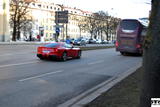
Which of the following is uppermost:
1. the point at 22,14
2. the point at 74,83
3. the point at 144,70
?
the point at 22,14

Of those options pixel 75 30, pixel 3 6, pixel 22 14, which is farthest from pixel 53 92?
pixel 75 30

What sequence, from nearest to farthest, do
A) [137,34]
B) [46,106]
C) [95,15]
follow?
[46,106] < [137,34] < [95,15]

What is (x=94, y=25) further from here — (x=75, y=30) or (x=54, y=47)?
(x=54, y=47)

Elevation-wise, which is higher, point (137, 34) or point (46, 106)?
point (137, 34)

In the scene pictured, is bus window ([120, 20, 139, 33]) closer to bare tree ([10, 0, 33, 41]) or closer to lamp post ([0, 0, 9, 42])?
lamp post ([0, 0, 9, 42])

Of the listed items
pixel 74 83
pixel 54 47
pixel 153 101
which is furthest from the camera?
pixel 54 47

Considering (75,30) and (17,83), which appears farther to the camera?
(75,30)

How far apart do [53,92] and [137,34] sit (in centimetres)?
1968

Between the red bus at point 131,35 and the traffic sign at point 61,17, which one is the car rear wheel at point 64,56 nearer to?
the red bus at point 131,35

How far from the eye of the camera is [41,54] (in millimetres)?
19188

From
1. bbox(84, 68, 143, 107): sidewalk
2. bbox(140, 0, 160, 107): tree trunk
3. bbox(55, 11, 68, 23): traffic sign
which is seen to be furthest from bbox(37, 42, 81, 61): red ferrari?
bbox(55, 11, 68, 23): traffic sign

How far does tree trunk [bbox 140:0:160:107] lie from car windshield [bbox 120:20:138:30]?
79.3ft

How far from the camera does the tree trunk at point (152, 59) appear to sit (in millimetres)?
3168

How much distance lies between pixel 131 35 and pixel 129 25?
105 cm
